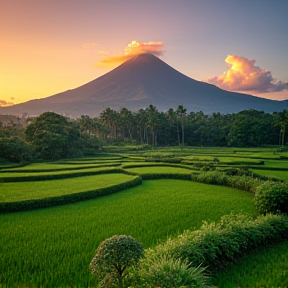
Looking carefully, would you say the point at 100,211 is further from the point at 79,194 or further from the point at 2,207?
the point at 2,207

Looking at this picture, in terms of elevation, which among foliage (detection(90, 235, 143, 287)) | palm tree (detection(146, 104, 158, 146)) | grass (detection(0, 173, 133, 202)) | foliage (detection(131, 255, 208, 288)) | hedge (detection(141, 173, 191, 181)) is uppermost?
palm tree (detection(146, 104, 158, 146))

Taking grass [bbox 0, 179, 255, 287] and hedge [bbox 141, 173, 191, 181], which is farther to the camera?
hedge [bbox 141, 173, 191, 181]

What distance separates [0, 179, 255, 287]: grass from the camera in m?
6.09

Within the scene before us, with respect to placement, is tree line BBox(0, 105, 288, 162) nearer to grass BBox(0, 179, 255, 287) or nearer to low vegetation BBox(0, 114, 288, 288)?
low vegetation BBox(0, 114, 288, 288)

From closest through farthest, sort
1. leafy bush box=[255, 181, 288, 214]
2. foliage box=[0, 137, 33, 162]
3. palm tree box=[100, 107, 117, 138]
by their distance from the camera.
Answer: leafy bush box=[255, 181, 288, 214] → foliage box=[0, 137, 33, 162] → palm tree box=[100, 107, 117, 138]

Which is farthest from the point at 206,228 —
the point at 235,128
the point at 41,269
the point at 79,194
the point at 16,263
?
the point at 235,128

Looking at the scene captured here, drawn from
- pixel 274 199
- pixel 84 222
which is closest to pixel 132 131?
pixel 274 199

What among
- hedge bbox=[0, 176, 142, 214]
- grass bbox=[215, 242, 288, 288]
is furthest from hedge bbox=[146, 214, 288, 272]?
hedge bbox=[0, 176, 142, 214]

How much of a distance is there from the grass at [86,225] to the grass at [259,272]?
196 cm

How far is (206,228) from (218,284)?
1.60 metres

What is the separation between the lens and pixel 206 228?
723 cm

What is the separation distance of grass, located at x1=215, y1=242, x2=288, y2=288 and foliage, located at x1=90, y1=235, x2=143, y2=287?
2248 millimetres

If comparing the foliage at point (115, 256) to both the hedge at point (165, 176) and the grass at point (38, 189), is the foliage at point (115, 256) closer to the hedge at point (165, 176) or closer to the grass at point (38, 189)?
the grass at point (38, 189)

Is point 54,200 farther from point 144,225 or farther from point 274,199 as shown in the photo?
point 274,199
